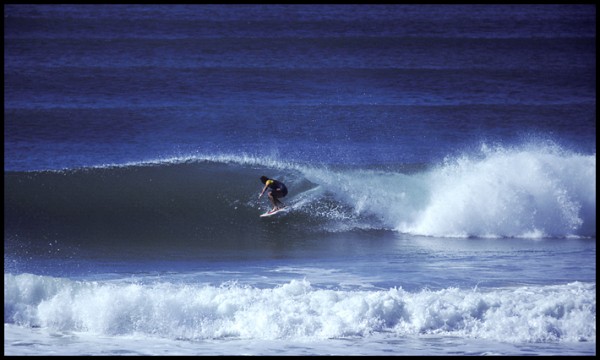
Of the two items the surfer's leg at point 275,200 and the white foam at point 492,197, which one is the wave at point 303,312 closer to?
the white foam at point 492,197

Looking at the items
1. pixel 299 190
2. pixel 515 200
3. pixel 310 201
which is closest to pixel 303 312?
pixel 310 201

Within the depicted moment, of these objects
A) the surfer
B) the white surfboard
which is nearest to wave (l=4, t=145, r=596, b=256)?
the white surfboard

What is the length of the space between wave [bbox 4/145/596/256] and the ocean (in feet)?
0.16

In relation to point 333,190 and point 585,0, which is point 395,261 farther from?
point 585,0

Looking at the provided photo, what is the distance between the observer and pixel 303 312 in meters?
10.7

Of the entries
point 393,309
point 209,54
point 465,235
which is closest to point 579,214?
point 465,235

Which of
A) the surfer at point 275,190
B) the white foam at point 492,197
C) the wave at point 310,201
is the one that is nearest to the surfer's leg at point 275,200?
the surfer at point 275,190

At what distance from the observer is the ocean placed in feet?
35.0

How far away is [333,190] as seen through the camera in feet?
55.5

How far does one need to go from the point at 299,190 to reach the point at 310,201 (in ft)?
2.04

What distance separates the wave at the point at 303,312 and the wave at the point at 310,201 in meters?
3.53

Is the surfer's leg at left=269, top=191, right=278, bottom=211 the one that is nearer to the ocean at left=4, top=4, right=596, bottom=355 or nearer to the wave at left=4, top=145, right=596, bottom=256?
the wave at left=4, top=145, right=596, bottom=256

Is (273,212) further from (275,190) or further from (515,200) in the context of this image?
(515,200)

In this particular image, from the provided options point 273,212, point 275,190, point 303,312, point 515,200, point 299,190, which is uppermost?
point 299,190
